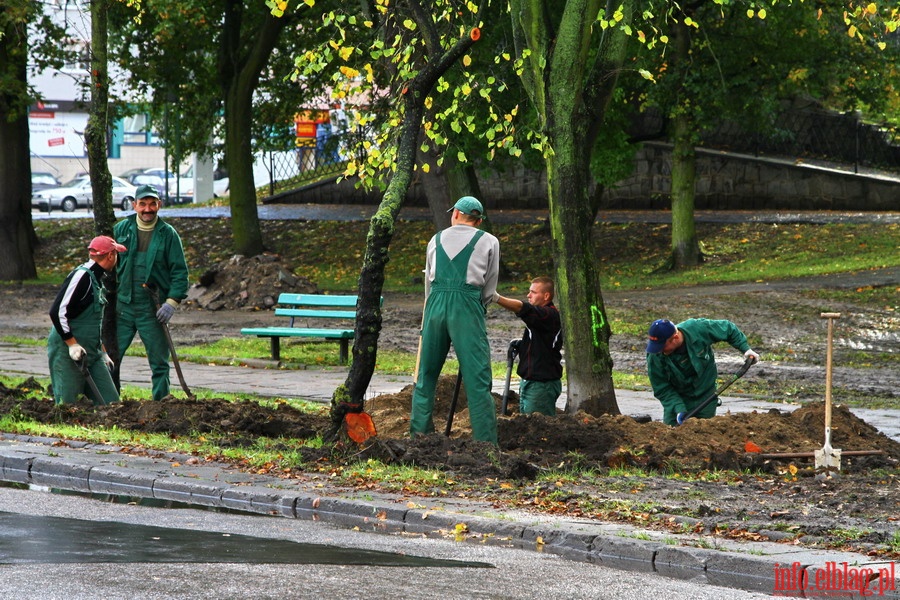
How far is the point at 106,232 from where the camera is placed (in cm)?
1317

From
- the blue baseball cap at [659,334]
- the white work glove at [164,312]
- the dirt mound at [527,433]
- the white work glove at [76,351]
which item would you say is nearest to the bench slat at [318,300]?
the dirt mound at [527,433]

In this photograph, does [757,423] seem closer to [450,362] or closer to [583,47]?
[583,47]

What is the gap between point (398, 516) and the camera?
8047 millimetres

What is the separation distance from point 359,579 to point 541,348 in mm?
5461

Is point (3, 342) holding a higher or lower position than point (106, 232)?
lower

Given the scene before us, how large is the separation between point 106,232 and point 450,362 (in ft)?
20.0

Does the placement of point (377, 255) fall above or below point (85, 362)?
above

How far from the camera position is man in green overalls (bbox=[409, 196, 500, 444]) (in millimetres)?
9461

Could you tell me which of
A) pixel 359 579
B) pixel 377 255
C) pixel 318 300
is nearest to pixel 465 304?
pixel 377 255

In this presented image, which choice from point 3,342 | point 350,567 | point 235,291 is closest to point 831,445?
point 350,567

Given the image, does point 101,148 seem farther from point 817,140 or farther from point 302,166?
point 302,166

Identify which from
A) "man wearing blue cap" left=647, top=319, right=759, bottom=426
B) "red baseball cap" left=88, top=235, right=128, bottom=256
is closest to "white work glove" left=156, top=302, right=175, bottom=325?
"red baseball cap" left=88, top=235, right=128, bottom=256

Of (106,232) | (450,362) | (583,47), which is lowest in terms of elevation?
(450,362)

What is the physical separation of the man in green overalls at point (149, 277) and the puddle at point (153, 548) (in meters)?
4.55
